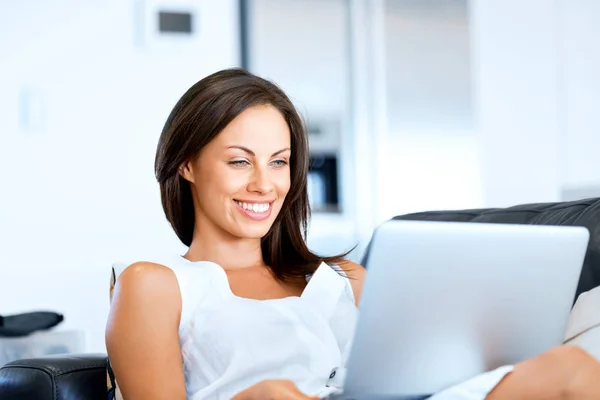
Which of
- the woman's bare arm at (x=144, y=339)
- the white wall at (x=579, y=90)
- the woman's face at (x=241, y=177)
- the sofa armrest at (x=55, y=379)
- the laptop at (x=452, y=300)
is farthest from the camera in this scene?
the white wall at (x=579, y=90)

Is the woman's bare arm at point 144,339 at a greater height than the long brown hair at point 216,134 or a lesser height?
lesser

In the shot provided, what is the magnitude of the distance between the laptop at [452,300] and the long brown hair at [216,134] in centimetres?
59

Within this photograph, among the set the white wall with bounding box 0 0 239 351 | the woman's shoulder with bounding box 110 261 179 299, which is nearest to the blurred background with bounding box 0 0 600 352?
the white wall with bounding box 0 0 239 351

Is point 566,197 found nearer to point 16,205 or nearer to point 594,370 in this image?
point 16,205

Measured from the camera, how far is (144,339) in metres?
1.56

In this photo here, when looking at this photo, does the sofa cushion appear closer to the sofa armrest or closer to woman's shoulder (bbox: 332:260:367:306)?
woman's shoulder (bbox: 332:260:367:306)

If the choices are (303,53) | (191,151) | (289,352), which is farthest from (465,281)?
(303,53)

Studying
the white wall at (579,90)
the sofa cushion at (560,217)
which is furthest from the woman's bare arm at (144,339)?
the white wall at (579,90)

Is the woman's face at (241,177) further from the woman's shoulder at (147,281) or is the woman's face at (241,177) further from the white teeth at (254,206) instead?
the woman's shoulder at (147,281)

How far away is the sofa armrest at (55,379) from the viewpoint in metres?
1.66

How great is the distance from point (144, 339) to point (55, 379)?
0.23 meters

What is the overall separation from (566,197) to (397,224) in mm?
3576

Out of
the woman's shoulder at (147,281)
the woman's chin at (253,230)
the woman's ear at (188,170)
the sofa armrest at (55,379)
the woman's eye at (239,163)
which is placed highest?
the woman's eye at (239,163)

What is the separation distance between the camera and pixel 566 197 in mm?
4621
